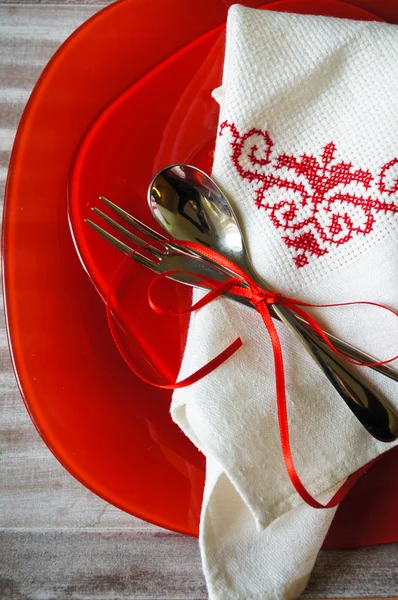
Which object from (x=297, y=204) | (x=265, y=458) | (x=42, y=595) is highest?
(x=297, y=204)

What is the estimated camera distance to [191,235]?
40cm

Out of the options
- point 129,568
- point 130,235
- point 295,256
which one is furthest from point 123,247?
point 129,568

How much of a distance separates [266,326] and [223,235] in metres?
0.07

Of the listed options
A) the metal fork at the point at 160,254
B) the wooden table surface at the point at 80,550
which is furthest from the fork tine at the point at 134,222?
the wooden table surface at the point at 80,550

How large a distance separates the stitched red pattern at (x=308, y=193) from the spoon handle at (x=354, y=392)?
56 millimetres

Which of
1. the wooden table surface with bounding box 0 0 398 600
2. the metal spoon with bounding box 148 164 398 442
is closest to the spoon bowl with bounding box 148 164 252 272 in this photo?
the metal spoon with bounding box 148 164 398 442

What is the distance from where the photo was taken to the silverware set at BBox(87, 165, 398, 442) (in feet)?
1.23

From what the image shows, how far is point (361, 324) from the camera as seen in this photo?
38 cm

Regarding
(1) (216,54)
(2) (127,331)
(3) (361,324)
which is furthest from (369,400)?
(1) (216,54)

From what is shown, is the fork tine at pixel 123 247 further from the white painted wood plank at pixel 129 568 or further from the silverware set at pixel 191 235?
the white painted wood plank at pixel 129 568

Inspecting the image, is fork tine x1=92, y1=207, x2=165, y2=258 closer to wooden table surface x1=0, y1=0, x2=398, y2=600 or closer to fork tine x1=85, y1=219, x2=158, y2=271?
fork tine x1=85, y1=219, x2=158, y2=271

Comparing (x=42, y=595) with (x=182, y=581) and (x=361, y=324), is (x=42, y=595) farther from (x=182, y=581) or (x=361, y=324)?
(x=361, y=324)

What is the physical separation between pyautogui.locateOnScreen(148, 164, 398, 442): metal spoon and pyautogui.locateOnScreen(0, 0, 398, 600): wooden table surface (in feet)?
0.34

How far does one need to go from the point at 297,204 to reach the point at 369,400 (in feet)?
0.44
